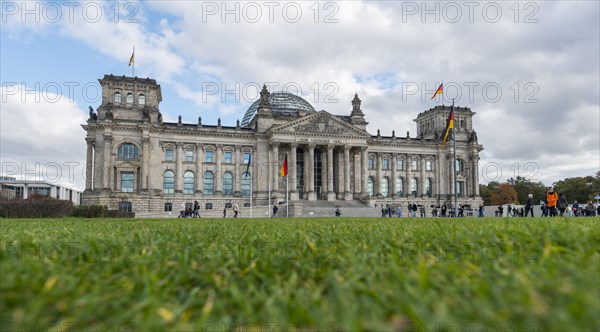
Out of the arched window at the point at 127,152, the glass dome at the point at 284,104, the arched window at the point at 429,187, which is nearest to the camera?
the arched window at the point at 127,152

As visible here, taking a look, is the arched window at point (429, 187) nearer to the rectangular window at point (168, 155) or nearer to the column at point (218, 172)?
the column at point (218, 172)

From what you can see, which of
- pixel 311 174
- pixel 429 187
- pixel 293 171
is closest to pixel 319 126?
pixel 311 174

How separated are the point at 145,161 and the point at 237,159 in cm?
1386

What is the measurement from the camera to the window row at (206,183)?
63.2 meters

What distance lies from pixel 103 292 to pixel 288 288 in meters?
1.19

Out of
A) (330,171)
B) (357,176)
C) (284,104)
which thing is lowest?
(357,176)

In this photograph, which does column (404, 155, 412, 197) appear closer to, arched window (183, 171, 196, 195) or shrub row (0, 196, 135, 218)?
arched window (183, 171, 196, 195)

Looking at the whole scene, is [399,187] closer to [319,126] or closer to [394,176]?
[394,176]

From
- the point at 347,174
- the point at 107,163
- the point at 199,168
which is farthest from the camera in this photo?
the point at 347,174

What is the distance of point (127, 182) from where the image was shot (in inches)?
2384

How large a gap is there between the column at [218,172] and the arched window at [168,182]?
6.34 m

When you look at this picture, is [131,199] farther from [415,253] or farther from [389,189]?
[415,253]

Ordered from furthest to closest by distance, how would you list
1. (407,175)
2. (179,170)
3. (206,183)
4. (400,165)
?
(400,165) → (407,175) → (206,183) → (179,170)

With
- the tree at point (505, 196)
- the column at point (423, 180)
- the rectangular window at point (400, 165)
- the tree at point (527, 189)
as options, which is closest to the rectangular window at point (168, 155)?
the rectangular window at point (400, 165)
